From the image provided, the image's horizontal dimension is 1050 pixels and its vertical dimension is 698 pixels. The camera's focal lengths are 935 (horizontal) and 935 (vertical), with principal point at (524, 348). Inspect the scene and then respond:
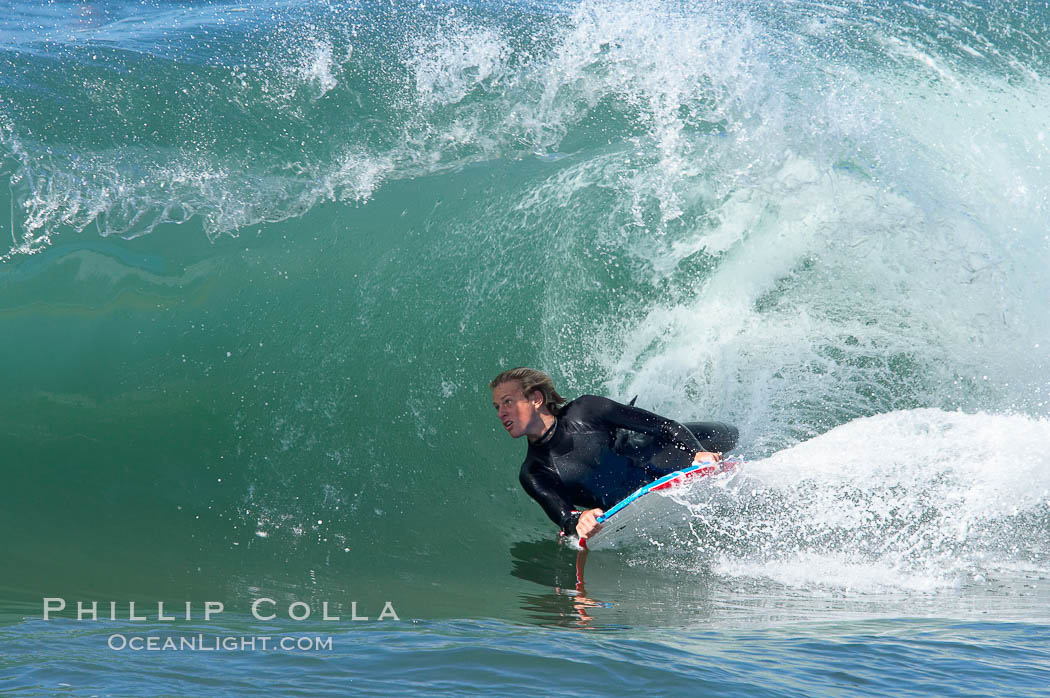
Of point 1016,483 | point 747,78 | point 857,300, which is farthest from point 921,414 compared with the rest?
point 747,78

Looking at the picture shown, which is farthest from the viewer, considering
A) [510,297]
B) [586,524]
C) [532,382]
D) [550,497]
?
[510,297]

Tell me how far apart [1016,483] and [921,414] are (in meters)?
0.64

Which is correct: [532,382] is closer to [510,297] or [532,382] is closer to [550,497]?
[550,497]

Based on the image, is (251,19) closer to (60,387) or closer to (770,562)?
(60,387)

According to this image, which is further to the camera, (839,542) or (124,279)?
(124,279)

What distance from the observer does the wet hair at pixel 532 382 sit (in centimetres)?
513

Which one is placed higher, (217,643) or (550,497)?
(550,497)

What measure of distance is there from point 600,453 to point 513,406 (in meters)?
0.61

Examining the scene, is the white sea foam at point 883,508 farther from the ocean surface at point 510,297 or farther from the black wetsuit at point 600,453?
the black wetsuit at point 600,453

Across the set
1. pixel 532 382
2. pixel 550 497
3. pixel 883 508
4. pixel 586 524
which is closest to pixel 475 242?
pixel 532 382

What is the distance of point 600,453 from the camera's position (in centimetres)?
537

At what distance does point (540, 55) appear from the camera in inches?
311

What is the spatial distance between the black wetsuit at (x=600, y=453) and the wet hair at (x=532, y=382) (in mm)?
80

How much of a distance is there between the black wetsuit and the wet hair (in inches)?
3.2
